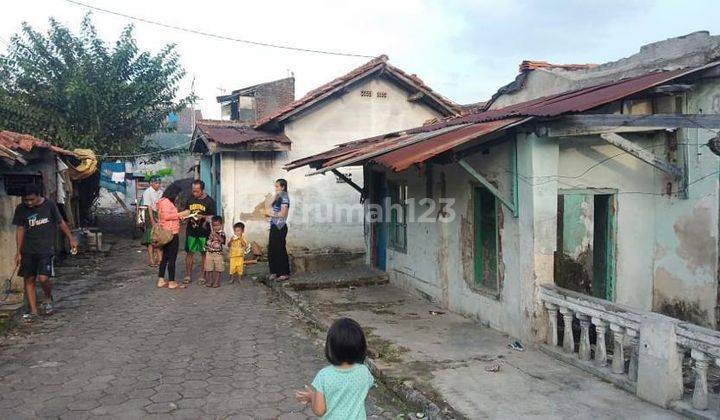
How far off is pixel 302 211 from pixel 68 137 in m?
7.91

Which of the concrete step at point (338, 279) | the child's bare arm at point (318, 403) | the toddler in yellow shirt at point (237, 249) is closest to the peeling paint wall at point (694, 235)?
the concrete step at point (338, 279)

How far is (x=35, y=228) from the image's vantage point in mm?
7215

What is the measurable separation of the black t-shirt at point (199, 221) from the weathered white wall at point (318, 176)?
158 inches

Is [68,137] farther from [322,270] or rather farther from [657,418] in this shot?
[657,418]

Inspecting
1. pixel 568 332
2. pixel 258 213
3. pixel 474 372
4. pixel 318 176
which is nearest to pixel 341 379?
pixel 474 372

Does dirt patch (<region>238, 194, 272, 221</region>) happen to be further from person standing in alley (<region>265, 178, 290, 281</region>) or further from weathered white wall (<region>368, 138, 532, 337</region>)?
weathered white wall (<region>368, 138, 532, 337</region>)

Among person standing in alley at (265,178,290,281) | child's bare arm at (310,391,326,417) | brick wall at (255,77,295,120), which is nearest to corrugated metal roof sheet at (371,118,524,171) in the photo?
child's bare arm at (310,391,326,417)

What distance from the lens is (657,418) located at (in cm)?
417

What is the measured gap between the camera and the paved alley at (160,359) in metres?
4.68

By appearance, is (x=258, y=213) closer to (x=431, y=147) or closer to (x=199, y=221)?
(x=199, y=221)

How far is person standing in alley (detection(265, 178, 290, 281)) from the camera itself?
9992 millimetres

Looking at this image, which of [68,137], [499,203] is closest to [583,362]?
[499,203]

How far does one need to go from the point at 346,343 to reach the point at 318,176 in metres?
11.7

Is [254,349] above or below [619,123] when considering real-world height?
below
